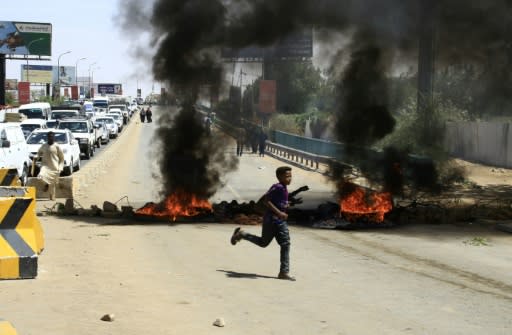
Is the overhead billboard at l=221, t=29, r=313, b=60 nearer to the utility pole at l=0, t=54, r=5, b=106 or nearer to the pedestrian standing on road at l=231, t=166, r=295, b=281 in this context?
the pedestrian standing on road at l=231, t=166, r=295, b=281

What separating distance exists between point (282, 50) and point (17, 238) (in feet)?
35.9

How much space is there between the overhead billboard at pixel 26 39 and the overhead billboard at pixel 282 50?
72.8 m

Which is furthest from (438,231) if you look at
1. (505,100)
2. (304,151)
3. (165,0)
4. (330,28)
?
(304,151)

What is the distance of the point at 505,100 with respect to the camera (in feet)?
88.8

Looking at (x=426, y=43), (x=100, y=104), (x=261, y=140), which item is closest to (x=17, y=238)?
(x=426, y=43)

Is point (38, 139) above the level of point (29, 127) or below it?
below

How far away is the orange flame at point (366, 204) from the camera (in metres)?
15.2

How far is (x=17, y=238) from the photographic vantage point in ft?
30.6

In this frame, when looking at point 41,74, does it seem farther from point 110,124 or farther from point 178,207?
point 178,207

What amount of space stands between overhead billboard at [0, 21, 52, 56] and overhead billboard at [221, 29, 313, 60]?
239 ft

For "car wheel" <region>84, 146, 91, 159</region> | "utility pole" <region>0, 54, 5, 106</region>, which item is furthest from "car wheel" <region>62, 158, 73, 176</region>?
→ "utility pole" <region>0, 54, 5, 106</region>

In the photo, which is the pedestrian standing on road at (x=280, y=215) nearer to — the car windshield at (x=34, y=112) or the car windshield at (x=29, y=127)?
Result: the car windshield at (x=29, y=127)

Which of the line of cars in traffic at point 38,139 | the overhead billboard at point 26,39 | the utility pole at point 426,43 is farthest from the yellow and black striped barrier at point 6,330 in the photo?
the overhead billboard at point 26,39

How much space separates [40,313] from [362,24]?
1201 cm
